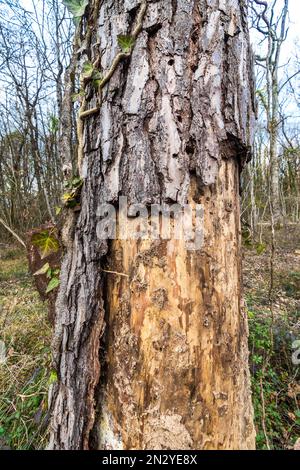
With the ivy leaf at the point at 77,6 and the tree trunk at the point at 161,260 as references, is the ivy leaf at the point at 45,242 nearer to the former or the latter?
the tree trunk at the point at 161,260

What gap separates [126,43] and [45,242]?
2.11ft

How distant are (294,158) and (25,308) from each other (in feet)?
39.2

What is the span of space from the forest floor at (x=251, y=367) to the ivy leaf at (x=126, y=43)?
3.41 ft

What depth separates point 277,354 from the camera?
229 centimetres

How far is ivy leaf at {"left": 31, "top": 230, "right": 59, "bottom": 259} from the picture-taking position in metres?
0.87

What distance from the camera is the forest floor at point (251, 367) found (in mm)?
1699

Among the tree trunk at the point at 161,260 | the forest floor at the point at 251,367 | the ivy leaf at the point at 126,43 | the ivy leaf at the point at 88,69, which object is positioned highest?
the ivy leaf at the point at 126,43

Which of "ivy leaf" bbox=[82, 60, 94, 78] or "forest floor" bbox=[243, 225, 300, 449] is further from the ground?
"ivy leaf" bbox=[82, 60, 94, 78]

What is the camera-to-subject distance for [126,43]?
29.1 inches

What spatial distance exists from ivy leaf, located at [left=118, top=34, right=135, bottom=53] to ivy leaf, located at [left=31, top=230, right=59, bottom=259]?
1.95ft

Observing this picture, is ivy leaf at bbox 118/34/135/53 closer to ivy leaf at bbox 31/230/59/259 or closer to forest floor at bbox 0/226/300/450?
ivy leaf at bbox 31/230/59/259

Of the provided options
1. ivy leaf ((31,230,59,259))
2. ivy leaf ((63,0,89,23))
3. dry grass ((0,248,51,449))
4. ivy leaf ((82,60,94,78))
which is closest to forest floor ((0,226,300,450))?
dry grass ((0,248,51,449))

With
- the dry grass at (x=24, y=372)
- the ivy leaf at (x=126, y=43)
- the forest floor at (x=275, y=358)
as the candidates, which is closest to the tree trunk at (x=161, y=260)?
the ivy leaf at (x=126, y=43)

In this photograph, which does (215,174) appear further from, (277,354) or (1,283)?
(1,283)
